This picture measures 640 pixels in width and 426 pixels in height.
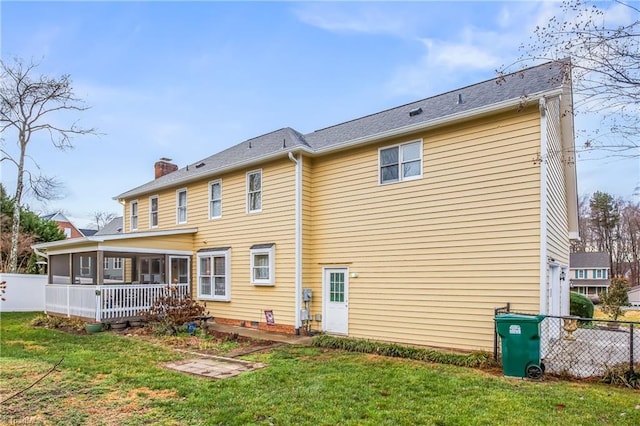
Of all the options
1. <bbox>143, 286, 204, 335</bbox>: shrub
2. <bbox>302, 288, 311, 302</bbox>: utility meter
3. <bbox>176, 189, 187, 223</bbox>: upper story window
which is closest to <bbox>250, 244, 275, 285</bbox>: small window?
<bbox>302, 288, 311, 302</bbox>: utility meter

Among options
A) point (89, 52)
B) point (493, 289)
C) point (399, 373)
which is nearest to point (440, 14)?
point (493, 289)

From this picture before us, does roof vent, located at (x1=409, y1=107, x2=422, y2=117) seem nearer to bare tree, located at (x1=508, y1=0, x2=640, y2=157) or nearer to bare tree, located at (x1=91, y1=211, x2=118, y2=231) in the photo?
bare tree, located at (x1=508, y1=0, x2=640, y2=157)

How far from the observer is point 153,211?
17.1 m

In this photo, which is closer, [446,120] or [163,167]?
[446,120]

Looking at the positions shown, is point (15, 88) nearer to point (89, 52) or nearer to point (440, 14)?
point (89, 52)

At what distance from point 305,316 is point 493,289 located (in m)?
5.27

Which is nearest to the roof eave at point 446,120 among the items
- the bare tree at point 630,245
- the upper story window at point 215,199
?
the upper story window at point 215,199

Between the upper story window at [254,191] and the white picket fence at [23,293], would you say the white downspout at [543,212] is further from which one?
the white picket fence at [23,293]

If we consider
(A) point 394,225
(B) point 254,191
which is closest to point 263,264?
(B) point 254,191

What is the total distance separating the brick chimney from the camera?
785 inches

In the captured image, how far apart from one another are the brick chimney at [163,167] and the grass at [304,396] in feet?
42.2

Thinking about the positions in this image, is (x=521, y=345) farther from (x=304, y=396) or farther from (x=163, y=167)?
(x=163, y=167)

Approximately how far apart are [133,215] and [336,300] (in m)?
11.9

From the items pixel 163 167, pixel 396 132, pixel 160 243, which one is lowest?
pixel 160 243
